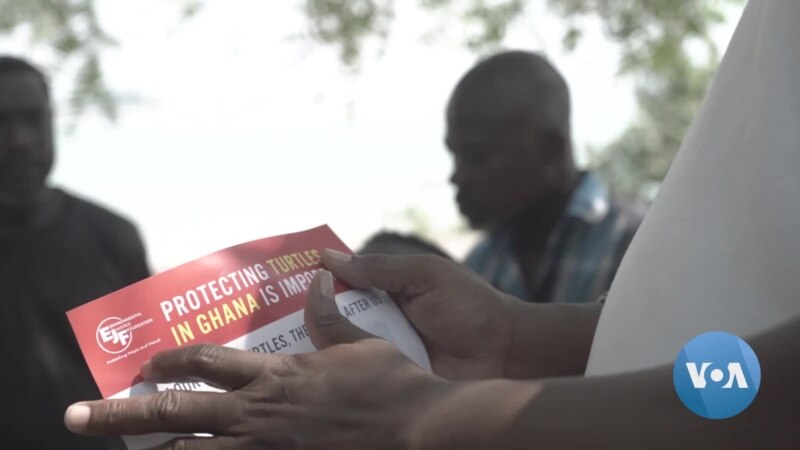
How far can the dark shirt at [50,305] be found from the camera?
7.95ft

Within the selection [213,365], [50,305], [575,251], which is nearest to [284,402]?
[213,365]

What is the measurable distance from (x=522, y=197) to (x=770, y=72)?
2204 mm

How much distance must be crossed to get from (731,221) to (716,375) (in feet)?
0.58

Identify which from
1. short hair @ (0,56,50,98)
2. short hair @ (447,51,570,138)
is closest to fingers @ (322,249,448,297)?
short hair @ (447,51,570,138)

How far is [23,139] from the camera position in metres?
2.91

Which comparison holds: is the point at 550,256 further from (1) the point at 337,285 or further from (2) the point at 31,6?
(2) the point at 31,6

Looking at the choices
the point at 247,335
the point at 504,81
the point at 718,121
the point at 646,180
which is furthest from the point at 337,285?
the point at 646,180

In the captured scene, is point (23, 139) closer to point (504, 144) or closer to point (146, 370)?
point (504, 144)

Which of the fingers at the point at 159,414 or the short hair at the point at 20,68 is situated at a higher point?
the short hair at the point at 20,68

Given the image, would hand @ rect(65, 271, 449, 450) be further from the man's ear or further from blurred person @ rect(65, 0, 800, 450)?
the man's ear

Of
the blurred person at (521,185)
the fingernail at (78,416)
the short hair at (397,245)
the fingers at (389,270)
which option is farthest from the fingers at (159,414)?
the blurred person at (521,185)

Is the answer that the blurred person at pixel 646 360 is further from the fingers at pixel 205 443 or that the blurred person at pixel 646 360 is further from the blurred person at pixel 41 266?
the blurred person at pixel 41 266

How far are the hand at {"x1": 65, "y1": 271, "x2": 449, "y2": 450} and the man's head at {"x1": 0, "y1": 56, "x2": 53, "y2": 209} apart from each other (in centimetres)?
211

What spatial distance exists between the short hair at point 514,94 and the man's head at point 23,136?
4.76 ft
